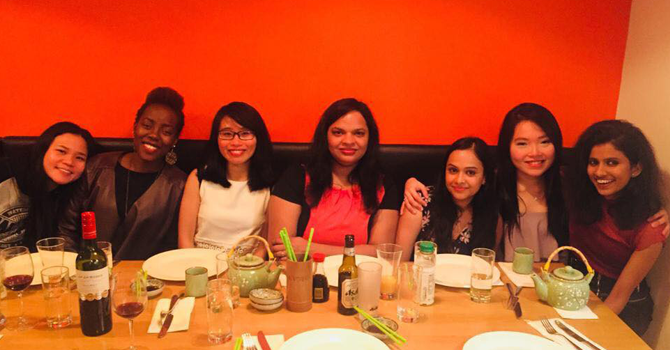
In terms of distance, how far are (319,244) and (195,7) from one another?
1620mm

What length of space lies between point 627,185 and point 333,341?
1.77 meters

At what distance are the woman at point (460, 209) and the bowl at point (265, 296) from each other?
0.89 meters

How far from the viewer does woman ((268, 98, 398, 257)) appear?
2322 mm

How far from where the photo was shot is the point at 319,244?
2.22m

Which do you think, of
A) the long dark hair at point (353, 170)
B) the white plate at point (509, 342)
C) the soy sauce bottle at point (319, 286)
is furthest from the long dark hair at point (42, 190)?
the white plate at point (509, 342)

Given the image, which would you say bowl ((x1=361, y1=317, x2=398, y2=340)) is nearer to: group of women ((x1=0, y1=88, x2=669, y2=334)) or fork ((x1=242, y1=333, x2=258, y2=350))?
fork ((x1=242, y1=333, x2=258, y2=350))

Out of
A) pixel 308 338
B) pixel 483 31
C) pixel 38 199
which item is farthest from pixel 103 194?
pixel 483 31

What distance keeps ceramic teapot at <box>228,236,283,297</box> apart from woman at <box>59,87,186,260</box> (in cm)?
116

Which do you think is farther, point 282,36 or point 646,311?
point 282,36

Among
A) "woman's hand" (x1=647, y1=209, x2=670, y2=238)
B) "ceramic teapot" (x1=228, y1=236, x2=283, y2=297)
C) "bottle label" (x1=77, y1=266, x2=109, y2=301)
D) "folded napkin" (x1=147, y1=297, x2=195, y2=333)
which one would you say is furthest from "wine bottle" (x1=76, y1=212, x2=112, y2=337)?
"woman's hand" (x1=647, y1=209, x2=670, y2=238)

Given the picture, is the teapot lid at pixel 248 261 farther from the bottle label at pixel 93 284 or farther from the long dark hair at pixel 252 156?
the long dark hair at pixel 252 156

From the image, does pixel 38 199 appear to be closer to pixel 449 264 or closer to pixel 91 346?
pixel 91 346

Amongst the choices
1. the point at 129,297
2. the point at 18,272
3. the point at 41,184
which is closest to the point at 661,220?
the point at 129,297

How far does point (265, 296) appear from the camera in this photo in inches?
55.7
